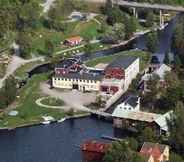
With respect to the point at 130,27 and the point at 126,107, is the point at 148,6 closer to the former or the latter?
the point at 130,27

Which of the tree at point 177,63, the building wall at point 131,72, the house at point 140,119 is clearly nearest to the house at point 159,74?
the tree at point 177,63

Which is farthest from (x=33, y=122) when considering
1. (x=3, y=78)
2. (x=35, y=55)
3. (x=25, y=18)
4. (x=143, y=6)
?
(x=143, y=6)

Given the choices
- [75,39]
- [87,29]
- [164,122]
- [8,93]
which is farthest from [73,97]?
[87,29]

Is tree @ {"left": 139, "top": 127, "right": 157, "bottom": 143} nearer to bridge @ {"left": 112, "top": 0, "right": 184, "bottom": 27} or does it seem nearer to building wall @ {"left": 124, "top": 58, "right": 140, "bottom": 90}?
building wall @ {"left": 124, "top": 58, "right": 140, "bottom": 90}

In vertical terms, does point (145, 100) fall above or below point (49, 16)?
below

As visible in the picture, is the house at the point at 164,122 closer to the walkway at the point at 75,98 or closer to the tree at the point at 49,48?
the walkway at the point at 75,98

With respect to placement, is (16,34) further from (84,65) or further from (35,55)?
(84,65)

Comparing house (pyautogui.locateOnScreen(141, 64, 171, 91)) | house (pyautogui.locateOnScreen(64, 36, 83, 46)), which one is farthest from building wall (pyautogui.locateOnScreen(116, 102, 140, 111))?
house (pyautogui.locateOnScreen(64, 36, 83, 46))
